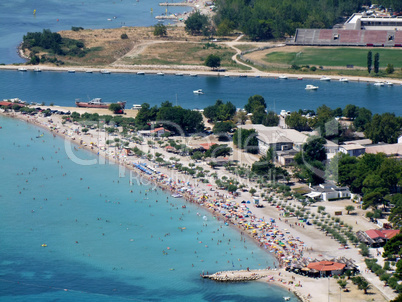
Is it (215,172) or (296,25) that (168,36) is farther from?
(215,172)

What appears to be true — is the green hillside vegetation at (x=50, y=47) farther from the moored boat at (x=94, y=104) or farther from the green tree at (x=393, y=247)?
the green tree at (x=393, y=247)

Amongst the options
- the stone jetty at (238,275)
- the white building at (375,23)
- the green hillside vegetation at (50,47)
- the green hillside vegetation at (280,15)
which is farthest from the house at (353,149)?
the green hillside vegetation at (50,47)

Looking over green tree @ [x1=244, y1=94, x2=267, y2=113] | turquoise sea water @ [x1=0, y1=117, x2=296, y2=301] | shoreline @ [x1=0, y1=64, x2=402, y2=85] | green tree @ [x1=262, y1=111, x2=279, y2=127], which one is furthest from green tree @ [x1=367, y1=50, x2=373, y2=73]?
turquoise sea water @ [x1=0, y1=117, x2=296, y2=301]

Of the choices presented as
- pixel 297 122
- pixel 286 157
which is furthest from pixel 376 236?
pixel 297 122

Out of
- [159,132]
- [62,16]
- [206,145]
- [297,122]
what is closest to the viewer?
[206,145]

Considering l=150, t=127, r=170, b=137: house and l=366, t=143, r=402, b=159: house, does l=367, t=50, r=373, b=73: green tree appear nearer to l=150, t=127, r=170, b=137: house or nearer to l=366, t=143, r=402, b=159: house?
l=366, t=143, r=402, b=159: house

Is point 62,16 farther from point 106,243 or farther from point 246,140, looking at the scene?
point 106,243
